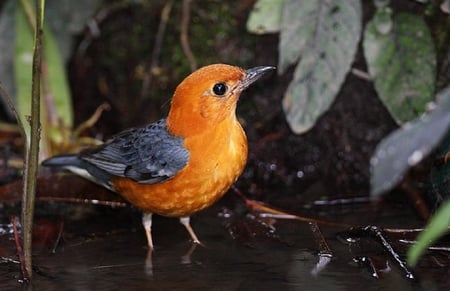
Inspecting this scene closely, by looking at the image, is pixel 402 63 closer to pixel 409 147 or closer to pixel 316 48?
pixel 316 48

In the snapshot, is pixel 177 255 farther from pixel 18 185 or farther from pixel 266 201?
pixel 18 185

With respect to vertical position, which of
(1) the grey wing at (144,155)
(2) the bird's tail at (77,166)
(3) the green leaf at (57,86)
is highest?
(3) the green leaf at (57,86)

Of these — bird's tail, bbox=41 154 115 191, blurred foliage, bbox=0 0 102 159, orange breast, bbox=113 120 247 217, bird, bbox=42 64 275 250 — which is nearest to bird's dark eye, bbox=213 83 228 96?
bird, bbox=42 64 275 250

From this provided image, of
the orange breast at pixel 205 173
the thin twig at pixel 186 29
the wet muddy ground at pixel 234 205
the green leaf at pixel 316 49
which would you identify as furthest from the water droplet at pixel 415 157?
the thin twig at pixel 186 29

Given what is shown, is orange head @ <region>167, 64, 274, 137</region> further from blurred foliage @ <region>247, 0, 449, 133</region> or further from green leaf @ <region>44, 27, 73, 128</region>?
green leaf @ <region>44, 27, 73, 128</region>

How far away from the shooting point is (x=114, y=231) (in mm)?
4680

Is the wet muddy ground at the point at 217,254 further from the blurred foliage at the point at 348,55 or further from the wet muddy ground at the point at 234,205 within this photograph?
the blurred foliage at the point at 348,55

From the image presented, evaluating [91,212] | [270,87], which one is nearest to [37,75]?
[91,212]

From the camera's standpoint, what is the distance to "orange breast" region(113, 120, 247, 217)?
4.21 metres

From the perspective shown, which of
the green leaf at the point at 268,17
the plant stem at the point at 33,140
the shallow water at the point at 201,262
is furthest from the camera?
the green leaf at the point at 268,17

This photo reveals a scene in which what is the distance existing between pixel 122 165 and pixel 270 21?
1.28 m

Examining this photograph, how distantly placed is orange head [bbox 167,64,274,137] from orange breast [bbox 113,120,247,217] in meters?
0.06

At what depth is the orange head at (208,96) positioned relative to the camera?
13.9 feet

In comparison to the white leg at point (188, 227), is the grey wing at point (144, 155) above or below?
above
